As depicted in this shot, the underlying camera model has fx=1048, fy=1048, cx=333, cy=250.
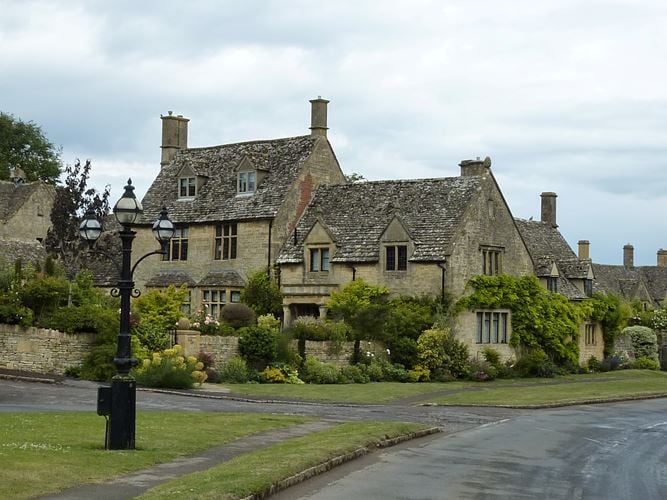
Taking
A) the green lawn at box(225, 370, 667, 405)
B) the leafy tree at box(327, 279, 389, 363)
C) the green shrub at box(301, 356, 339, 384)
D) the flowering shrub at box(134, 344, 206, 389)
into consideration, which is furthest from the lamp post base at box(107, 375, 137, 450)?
the leafy tree at box(327, 279, 389, 363)

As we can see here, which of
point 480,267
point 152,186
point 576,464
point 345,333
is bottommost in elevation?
point 576,464

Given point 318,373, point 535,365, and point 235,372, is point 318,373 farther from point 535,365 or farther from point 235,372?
point 535,365

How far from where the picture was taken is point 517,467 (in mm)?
20094

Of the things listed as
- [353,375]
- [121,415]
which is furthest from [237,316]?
[121,415]

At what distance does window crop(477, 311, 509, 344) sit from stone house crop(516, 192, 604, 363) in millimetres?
5982

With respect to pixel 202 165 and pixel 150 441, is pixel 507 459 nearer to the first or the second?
pixel 150 441

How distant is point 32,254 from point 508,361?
28.0 m

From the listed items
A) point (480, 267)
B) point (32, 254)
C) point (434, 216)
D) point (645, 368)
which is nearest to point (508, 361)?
point (480, 267)

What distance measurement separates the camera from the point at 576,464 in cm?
2100

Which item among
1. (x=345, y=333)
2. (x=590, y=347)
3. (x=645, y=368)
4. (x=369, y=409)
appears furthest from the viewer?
(x=645, y=368)

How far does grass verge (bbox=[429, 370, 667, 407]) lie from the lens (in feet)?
124

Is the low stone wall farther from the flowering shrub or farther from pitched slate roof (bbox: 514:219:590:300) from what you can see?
pitched slate roof (bbox: 514:219:590:300)

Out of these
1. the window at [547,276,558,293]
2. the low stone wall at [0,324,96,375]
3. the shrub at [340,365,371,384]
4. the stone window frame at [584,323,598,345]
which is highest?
the window at [547,276,558,293]

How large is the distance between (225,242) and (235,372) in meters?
15.9
